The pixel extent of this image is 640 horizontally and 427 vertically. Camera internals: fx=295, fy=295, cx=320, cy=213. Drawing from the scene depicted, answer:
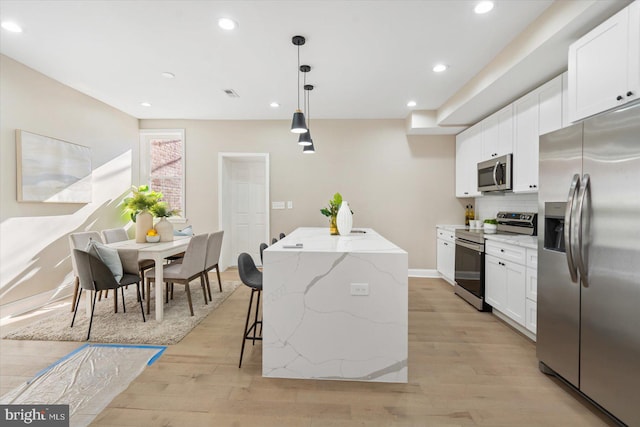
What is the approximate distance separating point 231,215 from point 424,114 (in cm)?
384

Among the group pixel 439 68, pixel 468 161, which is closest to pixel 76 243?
pixel 439 68

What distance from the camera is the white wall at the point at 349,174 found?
5.14 metres

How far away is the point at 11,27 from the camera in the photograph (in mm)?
2631

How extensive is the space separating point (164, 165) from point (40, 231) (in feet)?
7.42

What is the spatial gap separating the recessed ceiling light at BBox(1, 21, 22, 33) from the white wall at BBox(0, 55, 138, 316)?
0.74 meters

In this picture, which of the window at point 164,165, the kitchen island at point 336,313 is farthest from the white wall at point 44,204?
the kitchen island at point 336,313

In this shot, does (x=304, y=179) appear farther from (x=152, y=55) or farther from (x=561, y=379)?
(x=561, y=379)

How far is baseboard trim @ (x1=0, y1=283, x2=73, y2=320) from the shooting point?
320 cm

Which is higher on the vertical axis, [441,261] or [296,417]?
[441,261]

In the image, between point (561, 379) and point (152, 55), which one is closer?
point (561, 379)

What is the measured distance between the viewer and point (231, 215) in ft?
18.5

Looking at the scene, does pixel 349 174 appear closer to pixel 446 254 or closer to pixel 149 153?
pixel 446 254

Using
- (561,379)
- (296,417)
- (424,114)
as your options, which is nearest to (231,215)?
(424,114)

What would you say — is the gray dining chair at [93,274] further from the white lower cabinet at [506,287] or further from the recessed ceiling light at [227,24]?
the white lower cabinet at [506,287]
